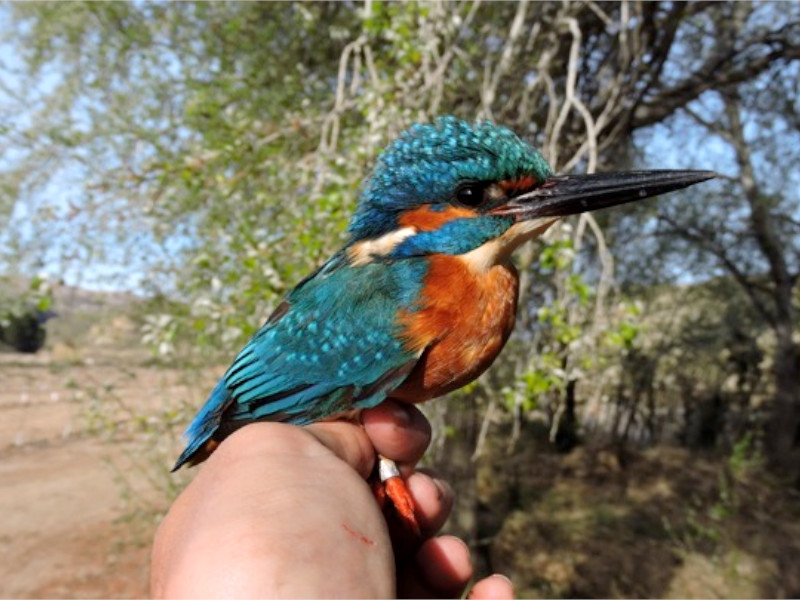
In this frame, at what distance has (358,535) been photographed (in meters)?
1.12

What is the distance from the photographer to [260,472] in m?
1.13

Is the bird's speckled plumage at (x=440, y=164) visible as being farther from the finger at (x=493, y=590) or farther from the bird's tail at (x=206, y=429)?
the finger at (x=493, y=590)

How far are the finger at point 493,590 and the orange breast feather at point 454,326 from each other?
1.88 feet

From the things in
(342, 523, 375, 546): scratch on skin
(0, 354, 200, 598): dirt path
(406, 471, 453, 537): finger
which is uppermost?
(342, 523, 375, 546): scratch on skin

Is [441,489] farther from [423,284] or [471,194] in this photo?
[471,194]

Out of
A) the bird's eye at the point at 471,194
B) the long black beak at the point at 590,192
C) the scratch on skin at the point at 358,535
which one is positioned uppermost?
the long black beak at the point at 590,192

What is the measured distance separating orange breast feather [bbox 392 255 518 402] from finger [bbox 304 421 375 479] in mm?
183

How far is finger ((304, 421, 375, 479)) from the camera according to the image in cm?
143

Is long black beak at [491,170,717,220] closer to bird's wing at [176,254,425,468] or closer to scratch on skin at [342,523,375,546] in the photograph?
bird's wing at [176,254,425,468]

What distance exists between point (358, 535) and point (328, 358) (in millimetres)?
578

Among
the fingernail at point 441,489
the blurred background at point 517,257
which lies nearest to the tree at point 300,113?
the blurred background at point 517,257

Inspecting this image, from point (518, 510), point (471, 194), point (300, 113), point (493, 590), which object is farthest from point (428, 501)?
point (518, 510)

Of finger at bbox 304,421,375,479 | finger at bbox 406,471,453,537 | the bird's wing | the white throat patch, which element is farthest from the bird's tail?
the white throat patch

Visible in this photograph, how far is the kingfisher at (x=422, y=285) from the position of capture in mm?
1523
